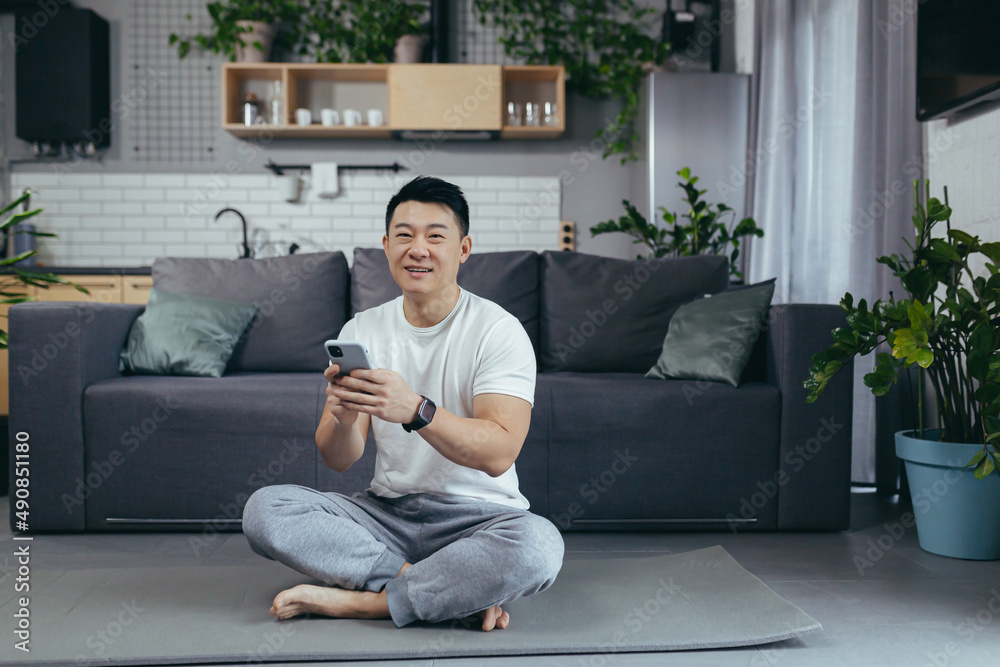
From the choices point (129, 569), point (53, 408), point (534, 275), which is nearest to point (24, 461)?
point (53, 408)

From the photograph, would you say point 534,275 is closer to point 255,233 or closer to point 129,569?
point 129,569

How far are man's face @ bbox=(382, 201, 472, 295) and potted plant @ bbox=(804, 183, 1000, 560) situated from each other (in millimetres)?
1118

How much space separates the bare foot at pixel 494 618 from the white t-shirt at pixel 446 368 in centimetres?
22

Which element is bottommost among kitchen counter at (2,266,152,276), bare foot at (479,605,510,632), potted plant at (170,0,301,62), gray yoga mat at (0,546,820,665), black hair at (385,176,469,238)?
gray yoga mat at (0,546,820,665)

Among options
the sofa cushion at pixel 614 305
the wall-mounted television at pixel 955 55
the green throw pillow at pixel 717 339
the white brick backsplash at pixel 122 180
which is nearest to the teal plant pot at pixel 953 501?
the green throw pillow at pixel 717 339

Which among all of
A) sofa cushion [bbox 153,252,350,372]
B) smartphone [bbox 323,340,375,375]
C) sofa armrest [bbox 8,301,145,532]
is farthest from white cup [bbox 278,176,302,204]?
smartphone [bbox 323,340,375,375]

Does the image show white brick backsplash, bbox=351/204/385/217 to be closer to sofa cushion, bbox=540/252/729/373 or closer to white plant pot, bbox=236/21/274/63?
white plant pot, bbox=236/21/274/63

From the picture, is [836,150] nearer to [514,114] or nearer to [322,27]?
[514,114]

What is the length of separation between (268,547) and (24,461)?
1.23 m

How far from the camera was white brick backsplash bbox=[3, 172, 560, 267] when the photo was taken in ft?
15.7

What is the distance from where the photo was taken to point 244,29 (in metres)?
4.54

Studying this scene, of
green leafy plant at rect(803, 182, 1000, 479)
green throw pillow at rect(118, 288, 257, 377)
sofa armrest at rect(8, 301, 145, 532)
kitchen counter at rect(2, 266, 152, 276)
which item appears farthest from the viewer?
kitchen counter at rect(2, 266, 152, 276)

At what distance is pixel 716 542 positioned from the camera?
225cm

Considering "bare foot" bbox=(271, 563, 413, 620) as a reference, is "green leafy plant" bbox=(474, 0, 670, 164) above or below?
above
